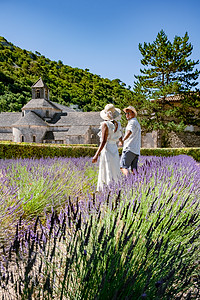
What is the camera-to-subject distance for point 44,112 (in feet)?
153

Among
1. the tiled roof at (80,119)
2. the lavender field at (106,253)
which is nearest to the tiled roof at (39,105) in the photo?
the tiled roof at (80,119)

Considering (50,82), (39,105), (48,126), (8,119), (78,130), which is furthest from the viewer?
(50,82)

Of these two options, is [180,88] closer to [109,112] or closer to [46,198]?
[109,112]

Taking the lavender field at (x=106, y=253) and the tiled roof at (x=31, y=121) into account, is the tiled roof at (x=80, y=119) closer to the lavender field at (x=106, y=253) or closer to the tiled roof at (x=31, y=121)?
the tiled roof at (x=31, y=121)

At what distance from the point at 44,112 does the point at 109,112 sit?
140 ft

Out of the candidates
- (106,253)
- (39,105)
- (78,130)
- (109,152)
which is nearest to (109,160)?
(109,152)

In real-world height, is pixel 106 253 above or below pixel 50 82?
below

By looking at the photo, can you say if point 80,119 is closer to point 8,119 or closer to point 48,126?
point 48,126

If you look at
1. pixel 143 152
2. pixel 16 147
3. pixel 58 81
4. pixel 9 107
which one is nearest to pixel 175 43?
pixel 143 152

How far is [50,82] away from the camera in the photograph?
104938 mm

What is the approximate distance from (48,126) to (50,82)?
2641 inches

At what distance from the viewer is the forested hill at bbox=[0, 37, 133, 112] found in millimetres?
83250

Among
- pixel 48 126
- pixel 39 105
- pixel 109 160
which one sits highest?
pixel 39 105

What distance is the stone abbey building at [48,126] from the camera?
3984cm
